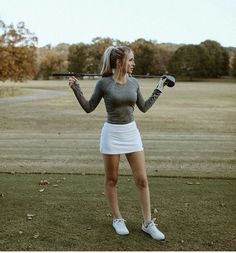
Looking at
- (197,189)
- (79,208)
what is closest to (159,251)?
(79,208)

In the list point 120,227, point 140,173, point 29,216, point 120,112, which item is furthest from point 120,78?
point 29,216

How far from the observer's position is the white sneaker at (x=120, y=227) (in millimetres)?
4375

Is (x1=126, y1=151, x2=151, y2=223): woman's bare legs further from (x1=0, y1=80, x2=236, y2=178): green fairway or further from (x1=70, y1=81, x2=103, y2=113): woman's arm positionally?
(x1=0, y1=80, x2=236, y2=178): green fairway

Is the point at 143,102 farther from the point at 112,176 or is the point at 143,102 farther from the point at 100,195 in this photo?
the point at 100,195

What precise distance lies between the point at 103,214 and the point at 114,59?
68.0 inches

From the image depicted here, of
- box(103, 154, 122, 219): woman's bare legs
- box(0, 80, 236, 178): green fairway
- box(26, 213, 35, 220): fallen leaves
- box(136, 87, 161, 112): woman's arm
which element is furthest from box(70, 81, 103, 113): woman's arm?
box(0, 80, 236, 178): green fairway

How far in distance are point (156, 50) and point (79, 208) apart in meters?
78.2

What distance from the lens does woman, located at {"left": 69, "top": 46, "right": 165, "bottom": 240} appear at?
4.16 m

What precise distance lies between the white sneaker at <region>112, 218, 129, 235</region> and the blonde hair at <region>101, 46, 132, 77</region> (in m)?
1.36

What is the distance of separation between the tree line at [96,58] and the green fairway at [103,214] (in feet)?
108

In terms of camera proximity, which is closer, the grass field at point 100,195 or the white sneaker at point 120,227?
the grass field at point 100,195

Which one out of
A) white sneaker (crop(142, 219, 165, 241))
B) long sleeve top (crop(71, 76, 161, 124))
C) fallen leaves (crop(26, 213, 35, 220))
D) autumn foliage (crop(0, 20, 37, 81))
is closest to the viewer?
long sleeve top (crop(71, 76, 161, 124))

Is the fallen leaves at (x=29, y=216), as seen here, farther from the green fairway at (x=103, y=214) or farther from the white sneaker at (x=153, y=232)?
the white sneaker at (x=153, y=232)

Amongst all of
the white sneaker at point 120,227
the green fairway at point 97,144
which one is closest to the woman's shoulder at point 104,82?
the white sneaker at point 120,227
